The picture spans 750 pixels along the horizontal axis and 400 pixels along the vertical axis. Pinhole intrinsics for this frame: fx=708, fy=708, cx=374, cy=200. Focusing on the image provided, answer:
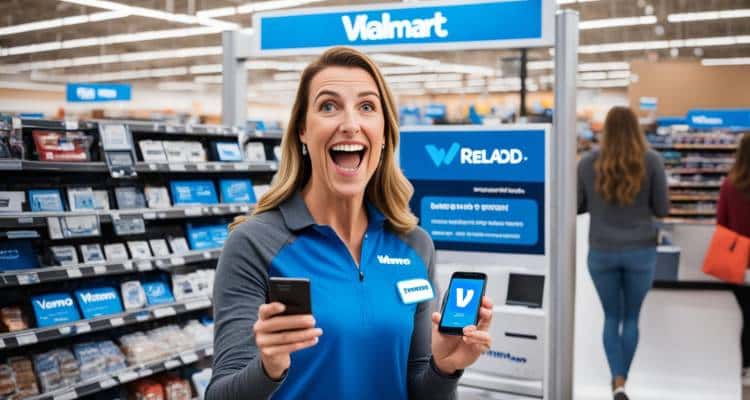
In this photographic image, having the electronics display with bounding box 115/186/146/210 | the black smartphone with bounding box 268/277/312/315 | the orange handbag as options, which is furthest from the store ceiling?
the black smartphone with bounding box 268/277/312/315

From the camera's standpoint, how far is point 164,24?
52.7 feet

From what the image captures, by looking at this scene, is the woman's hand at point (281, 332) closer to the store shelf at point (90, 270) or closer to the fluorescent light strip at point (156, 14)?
the store shelf at point (90, 270)

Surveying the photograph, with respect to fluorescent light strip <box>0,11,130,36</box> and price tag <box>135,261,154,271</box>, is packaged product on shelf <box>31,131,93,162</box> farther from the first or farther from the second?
fluorescent light strip <box>0,11,130,36</box>

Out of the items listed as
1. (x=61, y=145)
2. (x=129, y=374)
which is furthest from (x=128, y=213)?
(x=129, y=374)

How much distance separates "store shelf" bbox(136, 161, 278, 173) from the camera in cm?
410

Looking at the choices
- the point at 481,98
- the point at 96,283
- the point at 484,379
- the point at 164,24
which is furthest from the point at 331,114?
the point at 481,98

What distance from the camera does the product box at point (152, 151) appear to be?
14.0 feet

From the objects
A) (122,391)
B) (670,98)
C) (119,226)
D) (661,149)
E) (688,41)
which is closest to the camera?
(119,226)

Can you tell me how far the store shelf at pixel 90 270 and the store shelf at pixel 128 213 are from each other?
9.3 inches

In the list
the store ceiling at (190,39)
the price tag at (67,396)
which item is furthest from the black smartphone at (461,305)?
the store ceiling at (190,39)

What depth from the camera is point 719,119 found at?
34.8ft

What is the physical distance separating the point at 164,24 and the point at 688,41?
13558 mm

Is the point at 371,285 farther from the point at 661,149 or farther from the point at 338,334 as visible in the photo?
the point at 661,149

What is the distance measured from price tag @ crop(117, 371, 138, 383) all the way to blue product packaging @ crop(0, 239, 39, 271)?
30.8 inches
